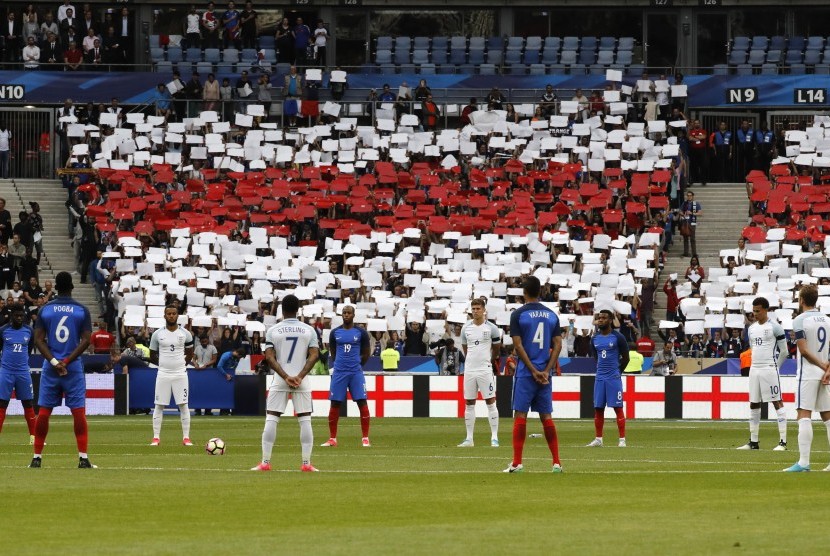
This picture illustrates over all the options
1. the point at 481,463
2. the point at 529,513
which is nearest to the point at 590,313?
the point at 481,463

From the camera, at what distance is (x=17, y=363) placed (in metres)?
24.9

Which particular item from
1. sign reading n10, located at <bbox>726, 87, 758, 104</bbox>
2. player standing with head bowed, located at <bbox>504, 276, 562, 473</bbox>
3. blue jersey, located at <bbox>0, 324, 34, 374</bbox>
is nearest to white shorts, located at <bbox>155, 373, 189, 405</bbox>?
blue jersey, located at <bbox>0, 324, 34, 374</bbox>

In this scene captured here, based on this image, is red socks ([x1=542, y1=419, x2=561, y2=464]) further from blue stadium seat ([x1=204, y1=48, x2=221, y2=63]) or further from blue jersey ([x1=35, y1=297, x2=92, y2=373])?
blue stadium seat ([x1=204, y1=48, x2=221, y2=63])

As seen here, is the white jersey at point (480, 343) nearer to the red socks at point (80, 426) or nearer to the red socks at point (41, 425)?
the red socks at point (80, 426)

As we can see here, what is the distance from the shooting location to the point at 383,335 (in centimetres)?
4209

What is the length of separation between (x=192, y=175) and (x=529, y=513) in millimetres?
36551

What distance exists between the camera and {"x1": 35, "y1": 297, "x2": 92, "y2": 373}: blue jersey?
1972cm

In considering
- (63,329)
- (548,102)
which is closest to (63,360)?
(63,329)

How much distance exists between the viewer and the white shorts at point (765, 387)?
2566 centimetres

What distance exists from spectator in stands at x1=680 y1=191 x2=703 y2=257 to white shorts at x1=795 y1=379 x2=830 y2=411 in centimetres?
2681

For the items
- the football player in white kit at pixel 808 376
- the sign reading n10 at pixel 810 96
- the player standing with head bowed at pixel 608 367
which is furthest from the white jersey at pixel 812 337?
the sign reading n10 at pixel 810 96

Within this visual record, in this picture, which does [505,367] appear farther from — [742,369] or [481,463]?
[481,463]

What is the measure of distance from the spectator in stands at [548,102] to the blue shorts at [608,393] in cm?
2555

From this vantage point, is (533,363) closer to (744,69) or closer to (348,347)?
(348,347)
